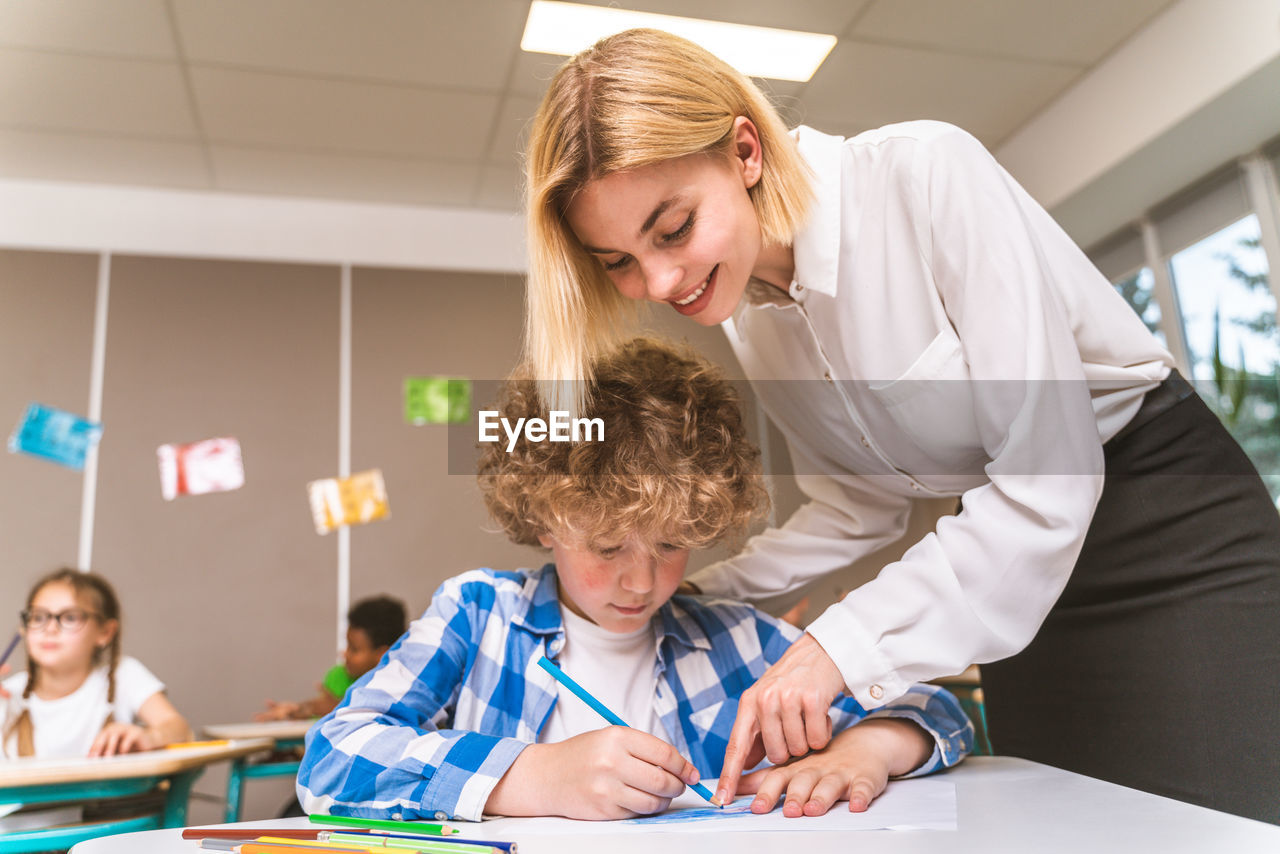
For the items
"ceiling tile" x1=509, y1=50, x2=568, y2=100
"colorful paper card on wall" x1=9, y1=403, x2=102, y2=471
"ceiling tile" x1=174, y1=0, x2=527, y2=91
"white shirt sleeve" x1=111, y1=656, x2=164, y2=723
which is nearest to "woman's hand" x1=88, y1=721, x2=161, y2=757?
"white shirt sleeve" x1=111, y1=656, x2=164, y2=723

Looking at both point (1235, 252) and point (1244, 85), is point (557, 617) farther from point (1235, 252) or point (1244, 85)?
point (1244, 85)

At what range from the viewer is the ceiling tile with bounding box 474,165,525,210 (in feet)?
2.57

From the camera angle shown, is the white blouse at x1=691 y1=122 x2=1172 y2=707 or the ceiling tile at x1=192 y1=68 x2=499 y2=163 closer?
the white blouse at x1=691 y1=122 x2=1172 y2=707

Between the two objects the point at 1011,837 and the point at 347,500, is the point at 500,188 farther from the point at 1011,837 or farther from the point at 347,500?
the point at 347,500

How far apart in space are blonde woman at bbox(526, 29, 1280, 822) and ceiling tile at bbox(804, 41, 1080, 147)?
0.12 metres

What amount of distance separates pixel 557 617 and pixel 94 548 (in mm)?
2201

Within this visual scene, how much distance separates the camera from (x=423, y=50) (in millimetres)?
1097

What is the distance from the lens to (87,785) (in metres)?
1.19

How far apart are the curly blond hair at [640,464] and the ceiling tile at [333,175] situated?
0.96 metres

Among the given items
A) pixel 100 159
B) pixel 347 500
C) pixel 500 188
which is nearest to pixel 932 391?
pixel 500 188

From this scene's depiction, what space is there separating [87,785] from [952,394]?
1.18 meters

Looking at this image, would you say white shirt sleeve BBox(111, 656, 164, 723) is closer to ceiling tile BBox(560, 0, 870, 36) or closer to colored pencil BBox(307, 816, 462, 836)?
colored pencil BBox(307, 816, 462, 836)

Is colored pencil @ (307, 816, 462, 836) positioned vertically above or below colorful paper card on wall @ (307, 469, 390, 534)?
below

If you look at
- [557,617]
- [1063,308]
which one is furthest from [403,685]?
[1063,308]
